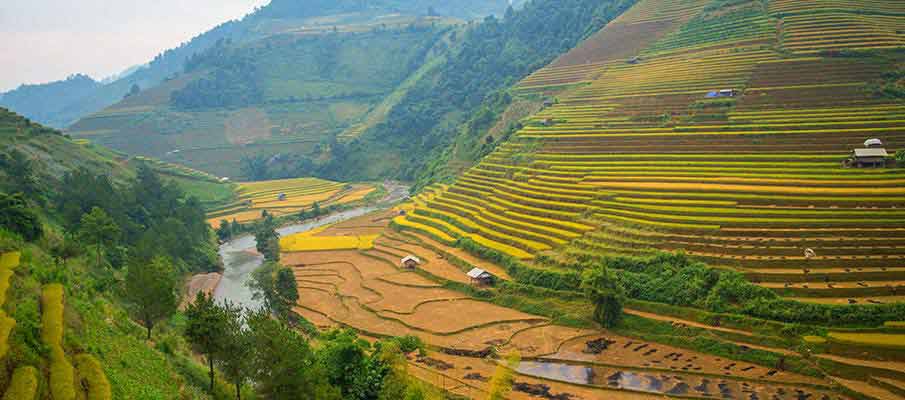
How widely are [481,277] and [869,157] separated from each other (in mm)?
24197

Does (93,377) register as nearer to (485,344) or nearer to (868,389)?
(485,344)

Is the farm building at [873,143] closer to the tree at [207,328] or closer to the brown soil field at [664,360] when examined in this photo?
the brown soil field at [664,360]

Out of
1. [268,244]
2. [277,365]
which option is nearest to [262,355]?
[277,365]

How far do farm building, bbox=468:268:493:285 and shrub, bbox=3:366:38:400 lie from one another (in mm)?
26202

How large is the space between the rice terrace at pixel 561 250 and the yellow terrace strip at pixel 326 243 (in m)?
0.35

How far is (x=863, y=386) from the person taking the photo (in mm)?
22297

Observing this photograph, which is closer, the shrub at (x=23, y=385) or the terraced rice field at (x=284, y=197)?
the shrub at (x=23, y=385)

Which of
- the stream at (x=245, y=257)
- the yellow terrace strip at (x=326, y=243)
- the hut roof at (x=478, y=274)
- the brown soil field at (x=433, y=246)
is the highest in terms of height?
the hut roof at (x=478, y=274)

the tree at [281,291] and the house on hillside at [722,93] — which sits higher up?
the house on hillside at [722,93]

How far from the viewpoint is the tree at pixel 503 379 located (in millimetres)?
25000

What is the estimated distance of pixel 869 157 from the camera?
112ft

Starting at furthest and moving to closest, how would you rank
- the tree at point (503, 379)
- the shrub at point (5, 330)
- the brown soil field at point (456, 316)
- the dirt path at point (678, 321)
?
the brown soil field at point (456, 316)
the dirt path at point (678, 321)
the tree at point (503, 379)
the shrub at point (5, 330)

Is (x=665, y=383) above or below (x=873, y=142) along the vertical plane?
below

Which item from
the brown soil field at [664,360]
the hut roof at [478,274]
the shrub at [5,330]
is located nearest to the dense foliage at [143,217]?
the hut roof at [478,274]
